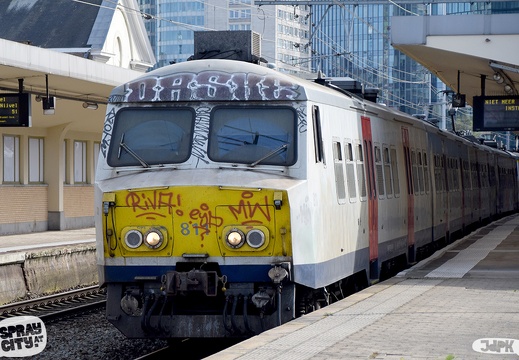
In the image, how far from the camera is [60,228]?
32719mm

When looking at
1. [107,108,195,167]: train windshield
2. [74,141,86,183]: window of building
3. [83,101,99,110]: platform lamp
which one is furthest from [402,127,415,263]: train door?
[74,141,86,183]: window of building

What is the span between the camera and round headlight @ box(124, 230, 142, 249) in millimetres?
11328

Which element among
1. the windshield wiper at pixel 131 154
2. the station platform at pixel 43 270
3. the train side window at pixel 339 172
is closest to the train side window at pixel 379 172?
the train side window at pixel 339 172

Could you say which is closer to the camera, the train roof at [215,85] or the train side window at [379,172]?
the train roof at [215,85]

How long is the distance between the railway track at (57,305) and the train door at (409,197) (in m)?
5.15

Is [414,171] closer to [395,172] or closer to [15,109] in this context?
[395,172]

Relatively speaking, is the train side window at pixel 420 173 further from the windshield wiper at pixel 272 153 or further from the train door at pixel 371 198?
the windshield wiper at pixel 272 153

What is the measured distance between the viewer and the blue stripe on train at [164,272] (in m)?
11.1

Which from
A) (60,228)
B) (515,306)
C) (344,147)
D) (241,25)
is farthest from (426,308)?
(241,25)

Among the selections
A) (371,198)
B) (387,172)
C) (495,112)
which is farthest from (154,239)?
(495,112)

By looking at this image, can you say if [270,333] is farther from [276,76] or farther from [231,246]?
[276,76]

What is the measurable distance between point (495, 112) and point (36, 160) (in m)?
13.2

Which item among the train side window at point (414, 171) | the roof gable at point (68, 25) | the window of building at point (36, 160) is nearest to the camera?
the train side window at point (414, 171)

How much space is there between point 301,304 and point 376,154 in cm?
421
